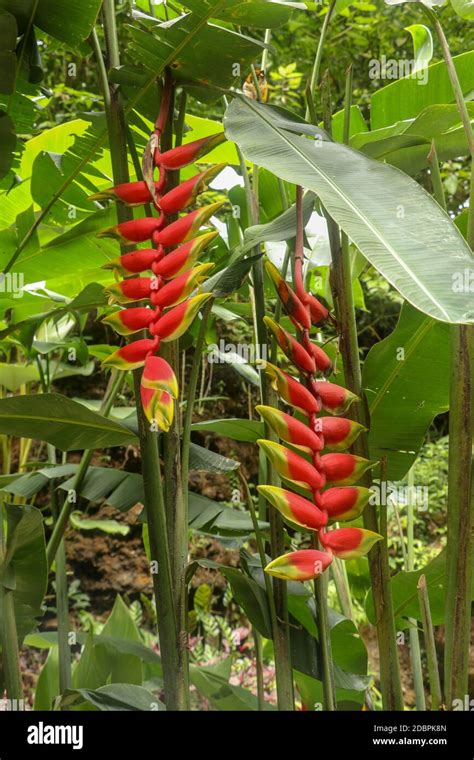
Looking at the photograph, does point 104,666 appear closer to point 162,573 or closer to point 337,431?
point 162,573

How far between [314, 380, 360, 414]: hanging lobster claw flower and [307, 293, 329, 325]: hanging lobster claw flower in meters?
0.05

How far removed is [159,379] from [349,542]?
146 millimetres

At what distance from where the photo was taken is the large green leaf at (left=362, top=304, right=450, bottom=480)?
2.30 feet

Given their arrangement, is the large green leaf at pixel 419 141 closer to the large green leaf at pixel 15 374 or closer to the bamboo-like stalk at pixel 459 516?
the bamboo-like stalk at pixel 459 516

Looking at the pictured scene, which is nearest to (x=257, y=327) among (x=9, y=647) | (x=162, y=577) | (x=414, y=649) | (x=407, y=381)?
(x=407, y=381)

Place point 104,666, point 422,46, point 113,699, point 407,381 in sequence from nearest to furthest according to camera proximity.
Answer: point 113,699, point 407,381, point 422,46, point 104,666

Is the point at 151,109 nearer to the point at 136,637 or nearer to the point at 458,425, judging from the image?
the point at 458,425

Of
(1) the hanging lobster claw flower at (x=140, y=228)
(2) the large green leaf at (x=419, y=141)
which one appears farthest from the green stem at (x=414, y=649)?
(1) the hanging lobster claw flower at (x=140, y=228)

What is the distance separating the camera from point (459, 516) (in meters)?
0.51

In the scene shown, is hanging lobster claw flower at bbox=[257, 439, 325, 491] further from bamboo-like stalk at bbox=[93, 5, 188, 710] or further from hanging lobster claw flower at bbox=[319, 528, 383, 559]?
bamboo-like stalk at bbox=[93, 5, 188, 710]

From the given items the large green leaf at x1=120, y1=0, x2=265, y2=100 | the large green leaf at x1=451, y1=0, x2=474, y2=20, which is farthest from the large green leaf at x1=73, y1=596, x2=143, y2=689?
the large green leaf at x1=451, y1=0, x2=474, y2=20
